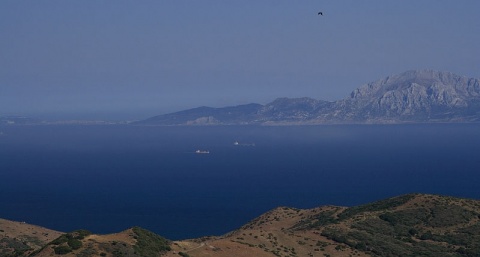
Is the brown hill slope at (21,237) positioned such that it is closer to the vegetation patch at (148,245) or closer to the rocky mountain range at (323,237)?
the rocky mountain range at (323,237)

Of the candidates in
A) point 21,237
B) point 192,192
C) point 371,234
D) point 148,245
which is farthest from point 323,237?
point 192,192

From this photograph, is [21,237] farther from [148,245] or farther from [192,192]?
[192,192]

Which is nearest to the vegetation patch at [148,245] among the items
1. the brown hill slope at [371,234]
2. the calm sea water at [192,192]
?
the brown hill slope at [371,234]

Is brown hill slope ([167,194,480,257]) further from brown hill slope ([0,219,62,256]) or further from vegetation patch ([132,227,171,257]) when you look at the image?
brown hill slope ([0,219,62,256])

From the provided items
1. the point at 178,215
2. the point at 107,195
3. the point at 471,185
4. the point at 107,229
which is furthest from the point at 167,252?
the point at 471,185

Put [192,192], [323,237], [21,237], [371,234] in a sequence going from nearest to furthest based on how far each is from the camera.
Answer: [323,237] → [371,234] → [21,237] → [192,192]

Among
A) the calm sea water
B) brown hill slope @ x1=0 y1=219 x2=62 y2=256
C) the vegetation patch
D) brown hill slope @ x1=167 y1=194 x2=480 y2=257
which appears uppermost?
Result: the vegetation patch

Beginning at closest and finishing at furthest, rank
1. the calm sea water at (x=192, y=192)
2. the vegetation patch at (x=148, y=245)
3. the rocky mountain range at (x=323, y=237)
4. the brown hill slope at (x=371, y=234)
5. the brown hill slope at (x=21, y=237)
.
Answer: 1. the rocky mountain range at (x=323, y=237)
2. the vegetation patch at (x=148, y=245)
3. the brown hill slope at (x=371, y=234)
4. the brown hill slope at (x=21, y=237)
5. the calm sea water at (x=192, y=192)

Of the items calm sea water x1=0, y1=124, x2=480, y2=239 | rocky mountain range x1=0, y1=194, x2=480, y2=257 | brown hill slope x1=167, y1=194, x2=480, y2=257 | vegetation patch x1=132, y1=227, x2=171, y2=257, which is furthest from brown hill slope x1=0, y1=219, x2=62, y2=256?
calm sea water x1=0, y1=124, x2=480, y2=239
